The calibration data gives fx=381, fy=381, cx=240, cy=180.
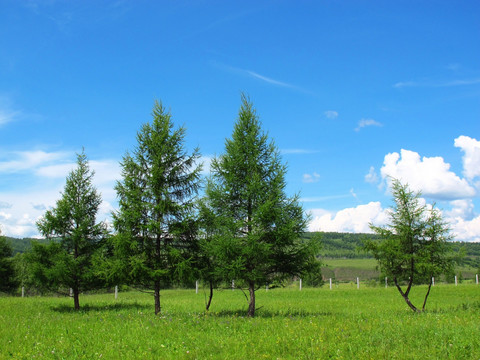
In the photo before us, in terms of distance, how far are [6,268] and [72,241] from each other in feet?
105

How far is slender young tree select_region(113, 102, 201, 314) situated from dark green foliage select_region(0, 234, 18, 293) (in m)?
36.2

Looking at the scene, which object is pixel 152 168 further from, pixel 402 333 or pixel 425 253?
pixel 425 253

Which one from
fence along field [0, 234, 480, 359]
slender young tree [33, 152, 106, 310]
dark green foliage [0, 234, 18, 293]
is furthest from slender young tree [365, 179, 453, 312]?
dark green foliage [0, 234, 18, 293]

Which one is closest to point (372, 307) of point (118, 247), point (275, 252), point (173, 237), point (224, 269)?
point (275, 252)

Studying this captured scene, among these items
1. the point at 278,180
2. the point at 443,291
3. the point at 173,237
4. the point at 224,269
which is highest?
the point at 278,180

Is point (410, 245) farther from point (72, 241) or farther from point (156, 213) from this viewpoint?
point (72, 241)

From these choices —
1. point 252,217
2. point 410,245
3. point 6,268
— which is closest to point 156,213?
point 252,217

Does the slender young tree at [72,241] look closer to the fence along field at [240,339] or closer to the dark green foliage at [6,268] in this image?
the fence along field at [240,339]

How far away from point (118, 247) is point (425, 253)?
14983 millimetres

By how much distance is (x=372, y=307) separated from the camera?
23938mm

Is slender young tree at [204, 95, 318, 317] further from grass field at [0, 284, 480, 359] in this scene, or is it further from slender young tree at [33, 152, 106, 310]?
slender young tree at [33, 152, 106, 310]

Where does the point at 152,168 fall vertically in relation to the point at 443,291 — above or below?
above

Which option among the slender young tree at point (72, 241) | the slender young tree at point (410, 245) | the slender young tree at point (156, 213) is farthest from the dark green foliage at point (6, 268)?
the slender young tree at point (410, 245)

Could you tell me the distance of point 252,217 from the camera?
17172 millimetres
